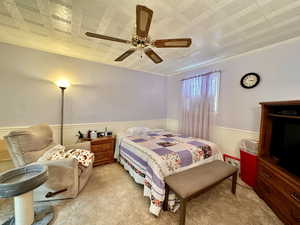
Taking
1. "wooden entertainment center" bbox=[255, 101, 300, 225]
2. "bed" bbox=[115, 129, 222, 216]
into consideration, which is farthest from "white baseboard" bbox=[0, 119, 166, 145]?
"wooden entertainment center" bbox=[255, 101, 300, 225]

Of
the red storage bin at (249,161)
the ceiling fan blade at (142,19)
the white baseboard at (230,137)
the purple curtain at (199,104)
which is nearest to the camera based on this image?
the ceiling fan blade at (142,19)

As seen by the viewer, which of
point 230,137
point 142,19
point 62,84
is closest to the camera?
point 142,19

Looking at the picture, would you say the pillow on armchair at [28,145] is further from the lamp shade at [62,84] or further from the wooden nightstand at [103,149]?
the lamp shade at [62,84]

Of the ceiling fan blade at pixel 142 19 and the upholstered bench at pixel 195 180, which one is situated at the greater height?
the ceiling fan blade at pixel 142 19

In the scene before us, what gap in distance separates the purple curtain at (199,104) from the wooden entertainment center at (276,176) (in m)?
1.16

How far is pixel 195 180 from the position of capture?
1.63 metres

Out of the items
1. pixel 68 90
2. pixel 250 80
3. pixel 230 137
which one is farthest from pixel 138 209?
pixel 250 80

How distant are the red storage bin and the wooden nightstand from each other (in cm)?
284

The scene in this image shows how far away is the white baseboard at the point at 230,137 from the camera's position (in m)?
2.66

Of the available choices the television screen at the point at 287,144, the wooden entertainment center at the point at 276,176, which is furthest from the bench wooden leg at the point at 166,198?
the television screen at the point at 287,144

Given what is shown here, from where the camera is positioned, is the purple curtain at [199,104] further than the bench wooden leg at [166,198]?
Yes

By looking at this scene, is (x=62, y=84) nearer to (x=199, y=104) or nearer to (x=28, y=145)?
(x=28, y=145)

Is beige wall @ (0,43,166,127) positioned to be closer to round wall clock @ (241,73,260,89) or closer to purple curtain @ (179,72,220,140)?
purple curtain @ (179,72,220,140)

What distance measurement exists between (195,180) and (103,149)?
86.2 inches
